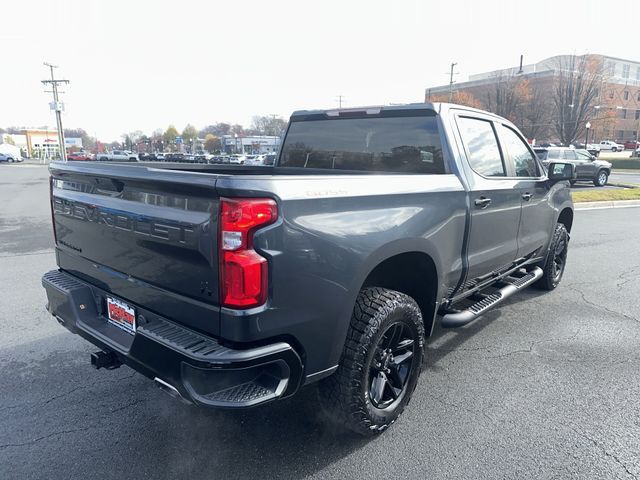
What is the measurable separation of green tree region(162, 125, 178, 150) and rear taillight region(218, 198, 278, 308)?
97293 mm

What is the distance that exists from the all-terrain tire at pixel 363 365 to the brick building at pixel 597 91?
4937 cm

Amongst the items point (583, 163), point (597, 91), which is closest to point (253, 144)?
point (597, 91)

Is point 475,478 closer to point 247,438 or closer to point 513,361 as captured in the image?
point 247,438

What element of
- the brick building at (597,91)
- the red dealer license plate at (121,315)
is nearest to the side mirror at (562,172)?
the red dealer license plate at (121,315)

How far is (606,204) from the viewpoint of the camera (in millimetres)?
14320

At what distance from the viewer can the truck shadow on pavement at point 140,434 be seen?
97.3 inches

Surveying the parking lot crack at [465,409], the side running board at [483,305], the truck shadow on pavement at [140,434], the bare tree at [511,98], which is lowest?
the parking lot crack at [465,409]

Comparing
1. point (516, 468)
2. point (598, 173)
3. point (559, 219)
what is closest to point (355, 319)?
point (516, 468)

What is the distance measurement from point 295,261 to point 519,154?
328 cm

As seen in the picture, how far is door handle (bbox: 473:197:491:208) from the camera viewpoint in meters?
3.40

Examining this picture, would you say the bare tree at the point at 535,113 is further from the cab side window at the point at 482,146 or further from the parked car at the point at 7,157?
the parked car at the point at 7,157

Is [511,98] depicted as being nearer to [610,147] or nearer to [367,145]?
[610,147]

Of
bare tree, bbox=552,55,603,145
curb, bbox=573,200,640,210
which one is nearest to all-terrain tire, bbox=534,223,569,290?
curb, bbox=573,200,640,210

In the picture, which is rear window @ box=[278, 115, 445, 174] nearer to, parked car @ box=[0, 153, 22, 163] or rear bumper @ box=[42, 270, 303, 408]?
rear bumper @ box=[42, 270, 303, 408]
